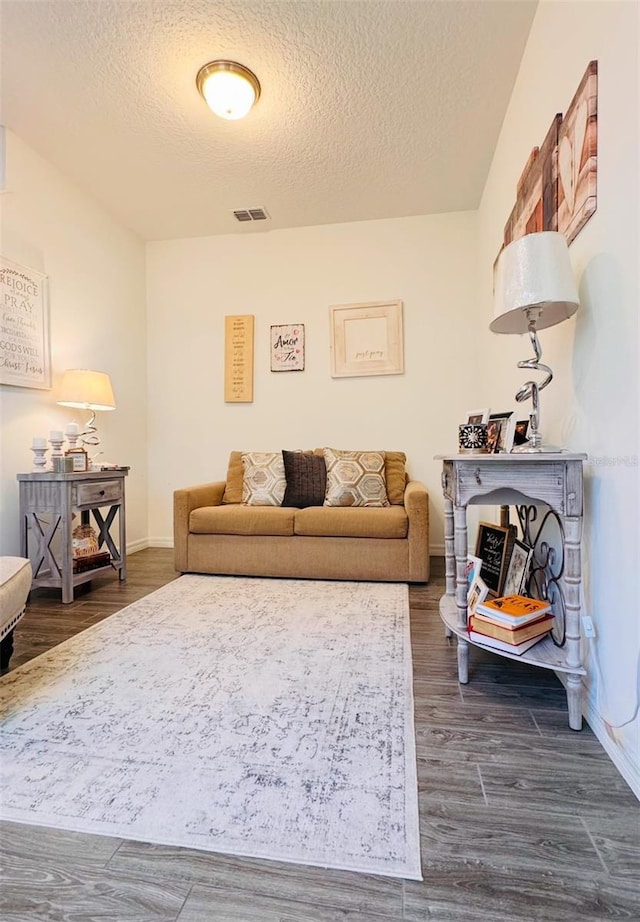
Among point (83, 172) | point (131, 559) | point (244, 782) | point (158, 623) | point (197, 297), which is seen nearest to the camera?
point (244, 782)

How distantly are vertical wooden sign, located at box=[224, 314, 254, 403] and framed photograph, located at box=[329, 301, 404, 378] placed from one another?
744 millimetres

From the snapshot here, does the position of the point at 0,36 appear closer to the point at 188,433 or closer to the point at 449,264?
the point at 188,433

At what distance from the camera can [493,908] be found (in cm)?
75

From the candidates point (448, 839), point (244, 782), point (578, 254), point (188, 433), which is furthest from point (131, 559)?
point (578, 254)

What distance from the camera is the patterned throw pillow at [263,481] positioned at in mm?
3137

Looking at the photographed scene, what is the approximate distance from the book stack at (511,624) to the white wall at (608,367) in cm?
16

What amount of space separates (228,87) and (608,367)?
2255 millimetres

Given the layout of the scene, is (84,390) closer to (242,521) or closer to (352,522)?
(242,521)

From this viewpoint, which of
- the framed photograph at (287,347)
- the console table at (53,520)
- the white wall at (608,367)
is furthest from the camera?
the framed photograph at (287,347)

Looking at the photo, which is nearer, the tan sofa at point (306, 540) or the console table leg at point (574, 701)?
the console table leg at point (574, 701)

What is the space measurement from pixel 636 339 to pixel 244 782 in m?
1.48

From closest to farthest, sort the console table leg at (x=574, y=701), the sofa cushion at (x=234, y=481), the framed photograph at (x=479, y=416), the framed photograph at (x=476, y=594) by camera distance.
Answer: the console table leg at (x=574, y=701) → the framed photograph at (x=476, y=594) → the framed photograph at (x=479, y=416) → the sofa cushion at (x=234, y=481)

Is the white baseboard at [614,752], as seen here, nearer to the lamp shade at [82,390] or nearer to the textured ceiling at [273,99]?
the textured ceiling at [273,99]

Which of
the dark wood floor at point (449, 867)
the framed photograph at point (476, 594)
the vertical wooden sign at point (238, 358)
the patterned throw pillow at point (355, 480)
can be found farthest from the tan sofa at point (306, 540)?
the dark wood floor at point (449, 867)
